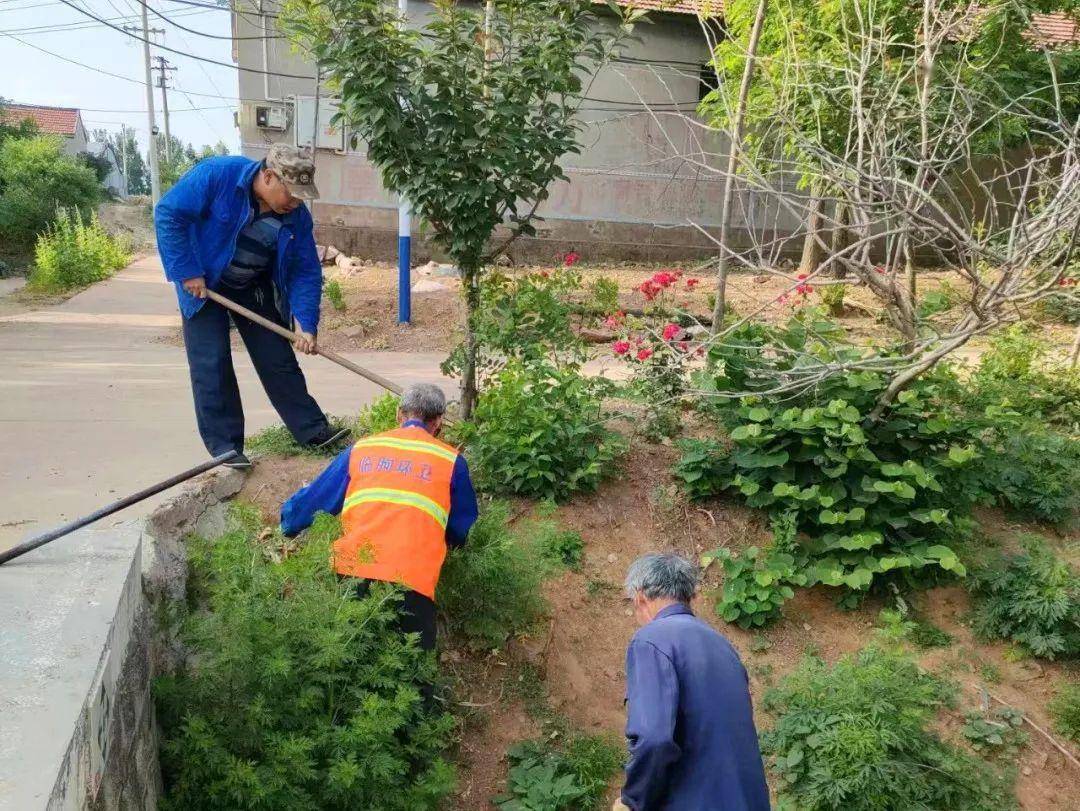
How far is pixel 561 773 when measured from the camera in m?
A: 3.65

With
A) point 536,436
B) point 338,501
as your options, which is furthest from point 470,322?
point 338,501

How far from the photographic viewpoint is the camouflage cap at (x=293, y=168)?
13.6ft

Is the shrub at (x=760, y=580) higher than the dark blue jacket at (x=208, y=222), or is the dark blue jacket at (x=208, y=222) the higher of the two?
the dark blue jacket at (x=208, y=222)

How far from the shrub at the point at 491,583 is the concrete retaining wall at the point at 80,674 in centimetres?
122

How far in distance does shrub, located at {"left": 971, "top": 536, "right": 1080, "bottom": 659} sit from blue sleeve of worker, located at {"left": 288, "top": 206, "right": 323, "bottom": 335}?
4.06 metres

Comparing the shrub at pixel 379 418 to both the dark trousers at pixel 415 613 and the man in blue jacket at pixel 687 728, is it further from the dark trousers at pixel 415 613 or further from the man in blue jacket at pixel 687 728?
the man in blue jacket at pixel 687 728

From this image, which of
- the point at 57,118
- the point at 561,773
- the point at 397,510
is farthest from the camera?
the point at 57,118

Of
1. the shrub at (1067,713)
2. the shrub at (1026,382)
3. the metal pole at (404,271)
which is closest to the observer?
the shrub at (1067,713)

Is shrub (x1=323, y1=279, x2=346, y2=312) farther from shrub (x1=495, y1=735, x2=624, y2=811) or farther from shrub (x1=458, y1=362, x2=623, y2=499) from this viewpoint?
shrub (x1=495, y1=735, x2=624, y2=811)

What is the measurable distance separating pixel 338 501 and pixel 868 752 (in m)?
2.48

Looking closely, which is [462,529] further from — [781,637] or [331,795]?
[781,637]

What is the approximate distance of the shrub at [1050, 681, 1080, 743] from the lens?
407 cm

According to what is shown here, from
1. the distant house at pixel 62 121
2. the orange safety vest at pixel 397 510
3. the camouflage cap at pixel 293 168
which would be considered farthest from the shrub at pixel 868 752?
the distant house at pixel 62 121

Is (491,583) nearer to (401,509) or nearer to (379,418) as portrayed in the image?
(401,509)
